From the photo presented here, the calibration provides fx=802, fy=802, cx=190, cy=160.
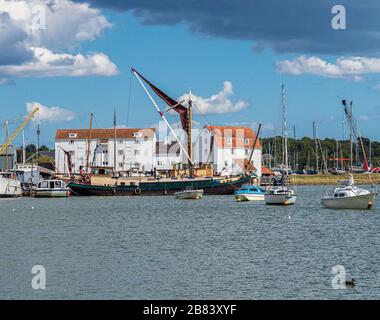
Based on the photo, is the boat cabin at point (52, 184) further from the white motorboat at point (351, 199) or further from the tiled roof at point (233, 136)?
the white motorboat at point (351, 199)

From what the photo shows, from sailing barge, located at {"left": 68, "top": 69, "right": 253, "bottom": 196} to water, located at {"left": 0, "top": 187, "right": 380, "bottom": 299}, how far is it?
51.5m

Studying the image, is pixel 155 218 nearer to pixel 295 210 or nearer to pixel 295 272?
pixel 295 210

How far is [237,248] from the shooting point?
46844mm

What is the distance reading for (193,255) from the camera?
43656mm

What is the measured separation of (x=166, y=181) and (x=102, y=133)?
56.2 m

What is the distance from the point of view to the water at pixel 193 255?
3256cm

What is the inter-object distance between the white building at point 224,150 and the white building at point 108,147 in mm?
11221

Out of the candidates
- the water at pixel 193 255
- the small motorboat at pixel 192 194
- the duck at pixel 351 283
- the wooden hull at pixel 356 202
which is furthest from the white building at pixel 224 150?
the duck at pixel 351 283

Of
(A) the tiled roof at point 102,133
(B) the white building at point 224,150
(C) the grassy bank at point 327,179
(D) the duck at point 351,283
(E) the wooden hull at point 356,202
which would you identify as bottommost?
(D) the duck at point 351,283

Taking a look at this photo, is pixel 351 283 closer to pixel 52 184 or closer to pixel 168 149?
pixel 52 184

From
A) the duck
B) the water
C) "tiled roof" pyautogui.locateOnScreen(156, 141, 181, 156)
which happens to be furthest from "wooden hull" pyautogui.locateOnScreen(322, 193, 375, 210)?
"tiled roof" pyautogui.locateOnScreen(156, 141, 181, 156)

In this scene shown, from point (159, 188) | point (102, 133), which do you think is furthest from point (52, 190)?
point (102, 133)
